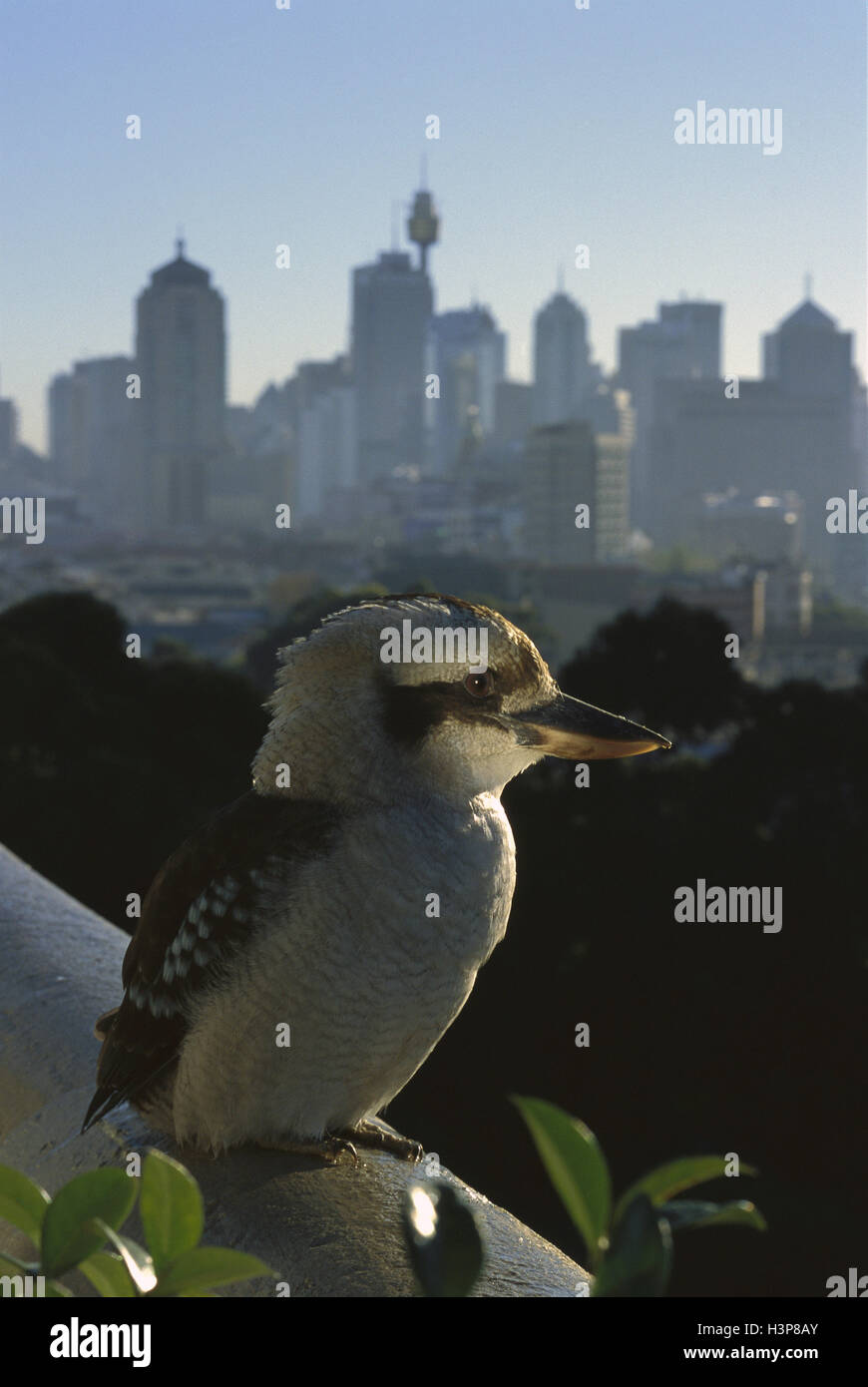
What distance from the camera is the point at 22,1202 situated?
833 mm

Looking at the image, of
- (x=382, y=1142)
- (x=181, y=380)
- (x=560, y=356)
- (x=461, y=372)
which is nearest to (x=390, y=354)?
(x=461, y=372)

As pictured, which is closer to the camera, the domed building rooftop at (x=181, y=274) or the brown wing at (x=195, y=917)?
the brown wing at (x=195, y=917)

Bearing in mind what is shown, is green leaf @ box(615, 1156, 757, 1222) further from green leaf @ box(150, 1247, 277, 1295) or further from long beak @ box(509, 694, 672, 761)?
long beak @ box(509, 694, 672, 761)

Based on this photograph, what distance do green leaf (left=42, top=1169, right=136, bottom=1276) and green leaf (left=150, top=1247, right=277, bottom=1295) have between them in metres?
0.04

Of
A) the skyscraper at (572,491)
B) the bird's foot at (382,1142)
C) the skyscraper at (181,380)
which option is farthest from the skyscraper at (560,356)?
the bird's foot at (382,1142)

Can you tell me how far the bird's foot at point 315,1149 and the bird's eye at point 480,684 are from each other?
1.97ft

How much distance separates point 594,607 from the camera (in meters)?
40.9

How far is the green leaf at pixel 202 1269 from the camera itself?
0.82 m

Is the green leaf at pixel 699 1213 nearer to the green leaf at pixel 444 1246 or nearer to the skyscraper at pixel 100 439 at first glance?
the green leaf at pixel 444 1246

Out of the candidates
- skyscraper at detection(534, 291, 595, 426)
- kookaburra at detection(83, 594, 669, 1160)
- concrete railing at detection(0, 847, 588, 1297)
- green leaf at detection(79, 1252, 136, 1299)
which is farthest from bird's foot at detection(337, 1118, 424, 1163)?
skyscraper at detection(534, 291, 595, 426)

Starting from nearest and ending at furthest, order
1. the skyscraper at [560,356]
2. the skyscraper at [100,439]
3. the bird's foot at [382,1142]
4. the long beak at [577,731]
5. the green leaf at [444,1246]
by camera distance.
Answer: the green leaf at [444,1246]
the long beak at [577,731]
the bird's foot at [382,1142]
the skyscraper at [100,439]
the skyscraper at [560,356]

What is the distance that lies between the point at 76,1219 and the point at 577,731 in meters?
1.06

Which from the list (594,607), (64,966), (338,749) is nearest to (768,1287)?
(64,966)
